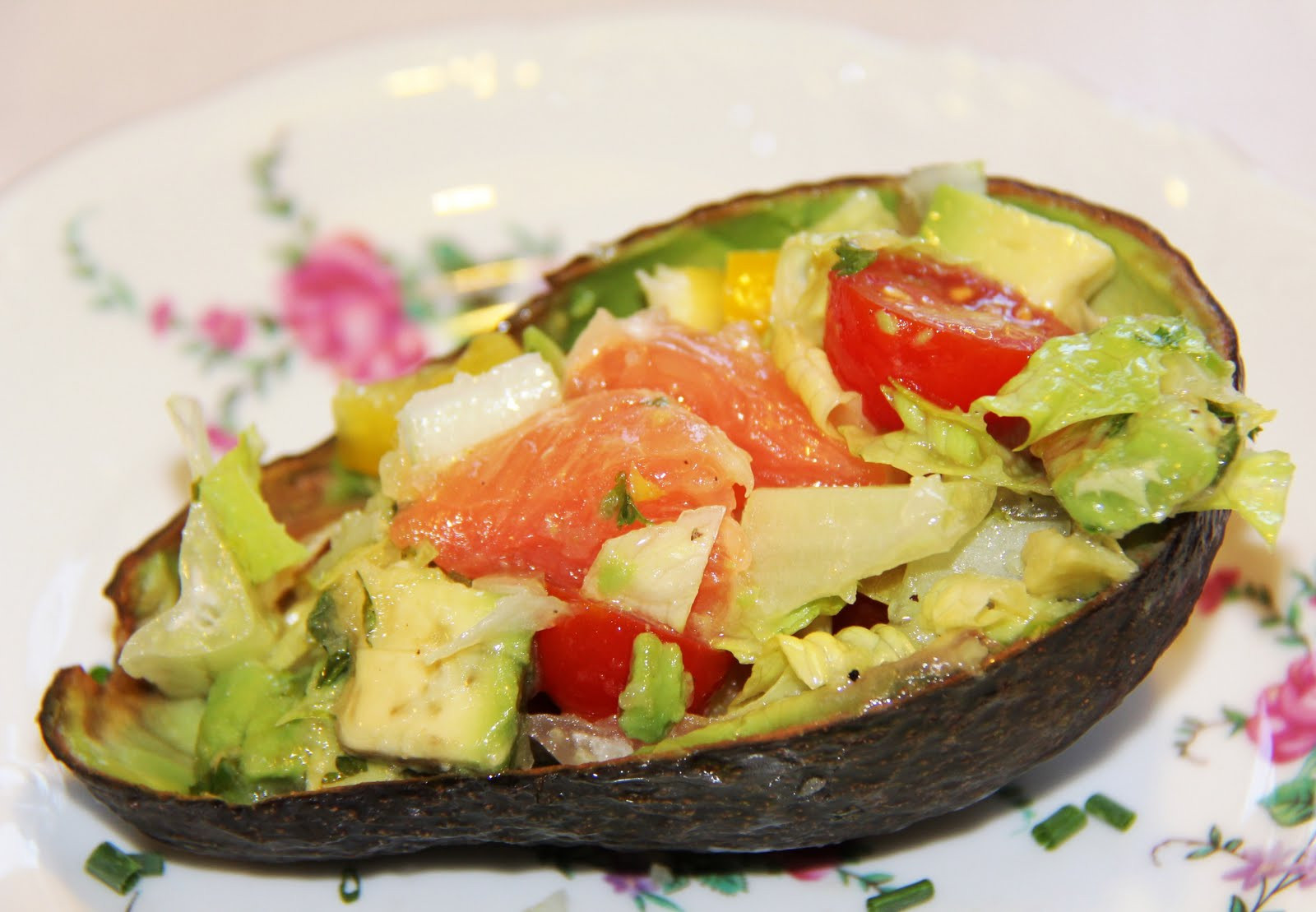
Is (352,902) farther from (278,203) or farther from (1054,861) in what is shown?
(278,203)

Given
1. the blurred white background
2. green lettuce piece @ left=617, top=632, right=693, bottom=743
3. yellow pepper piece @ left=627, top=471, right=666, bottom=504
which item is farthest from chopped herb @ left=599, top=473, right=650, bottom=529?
the blurred white background

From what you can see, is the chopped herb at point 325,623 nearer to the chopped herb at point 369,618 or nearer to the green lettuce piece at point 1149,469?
the chopped herb at point 369,618

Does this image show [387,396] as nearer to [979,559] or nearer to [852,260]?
[852,260]

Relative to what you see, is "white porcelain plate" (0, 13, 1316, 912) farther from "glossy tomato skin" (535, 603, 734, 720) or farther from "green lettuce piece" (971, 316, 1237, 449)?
"green lettuce piece" (971, 316, 1237, 449)

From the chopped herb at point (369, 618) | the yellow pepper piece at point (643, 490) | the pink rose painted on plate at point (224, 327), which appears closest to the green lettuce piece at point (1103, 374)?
the yellow pepper piece at point (643, 490)

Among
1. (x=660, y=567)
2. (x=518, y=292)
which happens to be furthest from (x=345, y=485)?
(x=660, y=567)

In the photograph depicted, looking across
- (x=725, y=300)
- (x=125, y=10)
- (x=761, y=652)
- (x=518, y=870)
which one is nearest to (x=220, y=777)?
(x=518, y=870)
